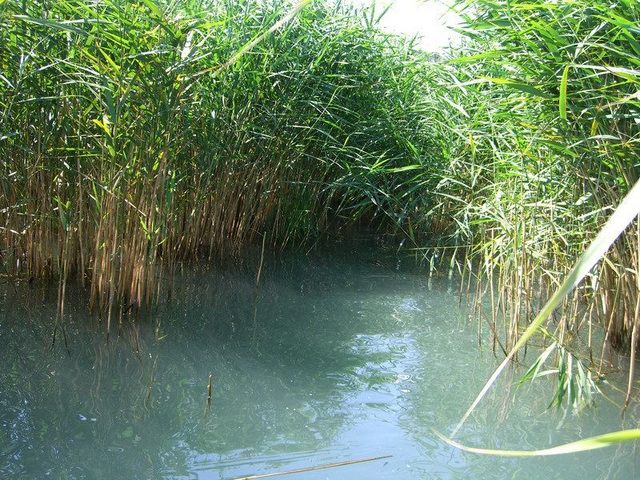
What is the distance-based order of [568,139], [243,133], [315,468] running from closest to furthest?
[315,468] < [568,139] < [243,133]

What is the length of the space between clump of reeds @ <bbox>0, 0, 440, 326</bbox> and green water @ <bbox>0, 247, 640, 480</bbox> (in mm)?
358

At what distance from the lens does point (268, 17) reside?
428 centimetres

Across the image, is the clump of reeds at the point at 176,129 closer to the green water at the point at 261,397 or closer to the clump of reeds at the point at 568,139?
the green water at the point at 261,397

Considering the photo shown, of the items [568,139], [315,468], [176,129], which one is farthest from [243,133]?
[315,468]

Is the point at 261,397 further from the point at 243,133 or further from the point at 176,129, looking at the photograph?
the point at 243,133

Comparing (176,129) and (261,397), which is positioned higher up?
(176,129)

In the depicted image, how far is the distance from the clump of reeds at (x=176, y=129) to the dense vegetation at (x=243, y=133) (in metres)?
0.02

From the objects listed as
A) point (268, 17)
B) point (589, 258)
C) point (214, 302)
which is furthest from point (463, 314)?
point (589, 258)

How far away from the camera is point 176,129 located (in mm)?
3496

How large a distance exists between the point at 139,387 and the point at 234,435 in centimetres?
53

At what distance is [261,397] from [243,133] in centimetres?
242

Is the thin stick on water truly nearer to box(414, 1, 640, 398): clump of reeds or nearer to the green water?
the green water

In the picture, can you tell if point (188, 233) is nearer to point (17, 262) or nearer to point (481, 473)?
point (17, 262)

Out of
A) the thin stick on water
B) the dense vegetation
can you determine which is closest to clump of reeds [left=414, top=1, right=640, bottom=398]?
the dense vegetation
